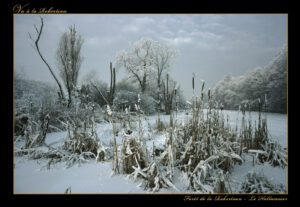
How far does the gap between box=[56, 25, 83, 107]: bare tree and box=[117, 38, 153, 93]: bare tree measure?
2.64 ft

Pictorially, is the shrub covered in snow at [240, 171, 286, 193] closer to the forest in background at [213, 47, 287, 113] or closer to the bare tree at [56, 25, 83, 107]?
the forest in background at [213, 47, 287, 113]

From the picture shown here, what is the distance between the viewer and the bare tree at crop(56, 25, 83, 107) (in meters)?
3.50

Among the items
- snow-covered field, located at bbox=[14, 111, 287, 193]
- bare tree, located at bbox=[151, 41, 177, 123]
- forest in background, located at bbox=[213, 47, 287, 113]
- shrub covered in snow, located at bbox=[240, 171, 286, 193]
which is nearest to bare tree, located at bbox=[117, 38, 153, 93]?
bare tree, located at bbox=[151, 41, 177, 123]

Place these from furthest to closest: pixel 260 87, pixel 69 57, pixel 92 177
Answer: pixel 69 57
pixel 260 87
pixel 92 177

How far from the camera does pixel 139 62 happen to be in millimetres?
4141

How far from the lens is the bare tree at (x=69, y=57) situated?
3.50 meters

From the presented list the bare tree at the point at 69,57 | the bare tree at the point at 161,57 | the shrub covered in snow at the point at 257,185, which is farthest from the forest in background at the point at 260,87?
the bare tree at the point at 69,57

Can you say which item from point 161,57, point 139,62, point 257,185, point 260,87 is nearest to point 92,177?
point 257,185

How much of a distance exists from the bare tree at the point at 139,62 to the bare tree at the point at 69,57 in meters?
0.81

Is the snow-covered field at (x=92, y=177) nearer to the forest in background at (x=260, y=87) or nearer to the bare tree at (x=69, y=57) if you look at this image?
the forest in background at (x=260, y=87)

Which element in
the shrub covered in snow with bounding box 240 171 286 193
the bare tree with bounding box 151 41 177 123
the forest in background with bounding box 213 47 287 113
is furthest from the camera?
the bare tree with bounding box 151 41 177 123

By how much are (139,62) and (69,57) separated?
1404 mm

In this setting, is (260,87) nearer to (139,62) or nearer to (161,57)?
(161,57)
